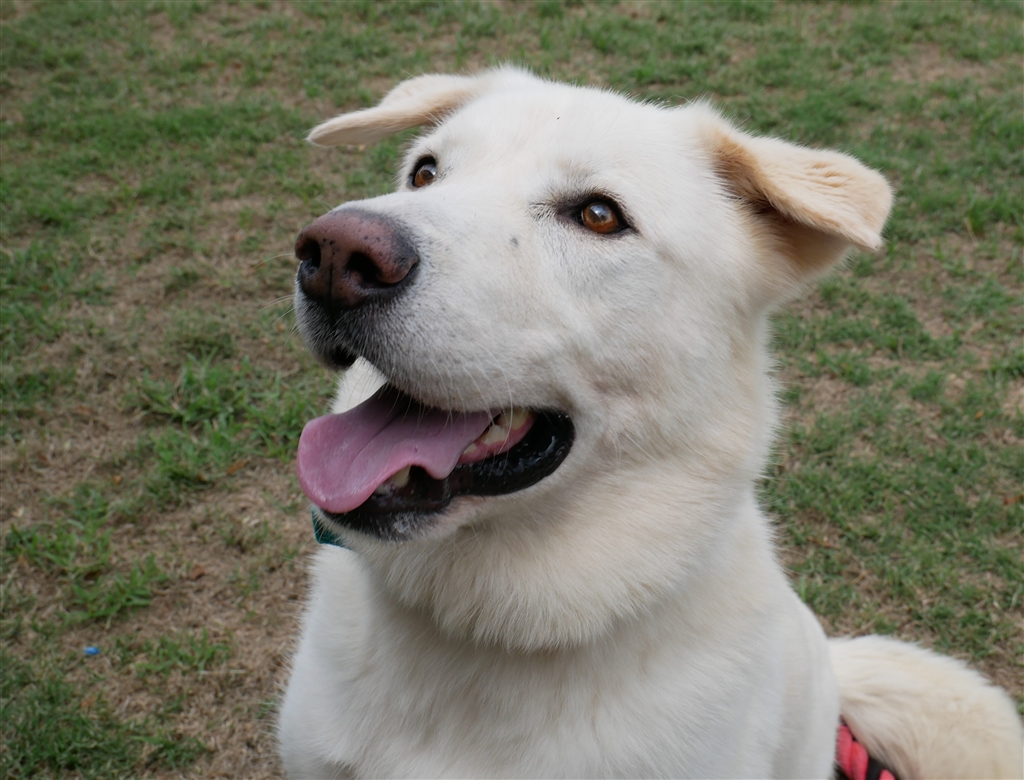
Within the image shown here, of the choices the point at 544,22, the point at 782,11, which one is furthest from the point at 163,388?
the point at 782,11

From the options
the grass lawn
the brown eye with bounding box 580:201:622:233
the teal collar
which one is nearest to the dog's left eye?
the brown eye with bounding box 580:201:622:233

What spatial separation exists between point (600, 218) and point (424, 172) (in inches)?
25.7

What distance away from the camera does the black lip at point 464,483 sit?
1.93m

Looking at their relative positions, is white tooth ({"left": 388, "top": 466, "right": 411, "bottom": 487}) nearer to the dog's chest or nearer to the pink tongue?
the pink tongue

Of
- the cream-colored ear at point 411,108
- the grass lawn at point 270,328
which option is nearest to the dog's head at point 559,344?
the cream-colored ear at point 411,108

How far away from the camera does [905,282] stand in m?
5.34

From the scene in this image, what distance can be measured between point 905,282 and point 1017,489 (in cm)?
163

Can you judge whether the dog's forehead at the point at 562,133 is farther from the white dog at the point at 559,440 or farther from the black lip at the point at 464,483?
the black lip at the point at 464,483

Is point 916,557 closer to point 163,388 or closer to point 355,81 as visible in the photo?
point 163,388

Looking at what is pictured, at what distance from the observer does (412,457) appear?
1.93m

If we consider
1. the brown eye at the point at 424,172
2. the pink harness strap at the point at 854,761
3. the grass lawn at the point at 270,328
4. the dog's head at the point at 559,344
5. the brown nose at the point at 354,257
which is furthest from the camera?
the grass lawn at the point at 270,328

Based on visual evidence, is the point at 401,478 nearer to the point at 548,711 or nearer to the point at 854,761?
the point at 548,711

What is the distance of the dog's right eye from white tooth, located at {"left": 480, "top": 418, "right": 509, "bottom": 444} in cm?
83

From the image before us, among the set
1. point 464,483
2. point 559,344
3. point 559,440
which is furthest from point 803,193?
point 464,483
